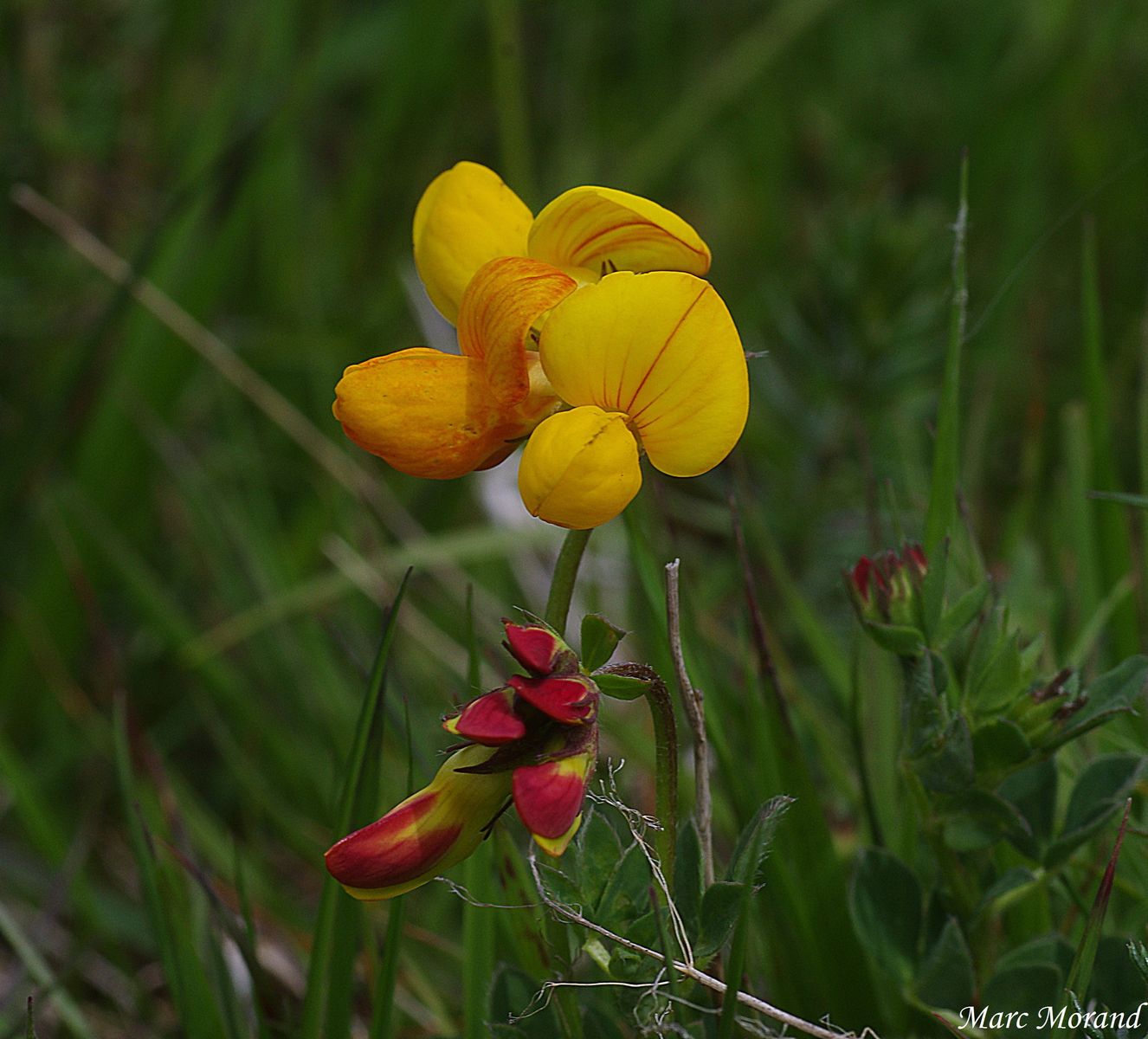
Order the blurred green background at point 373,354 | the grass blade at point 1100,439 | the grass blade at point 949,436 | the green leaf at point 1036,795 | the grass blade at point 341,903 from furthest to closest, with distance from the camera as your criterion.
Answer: the blurred green background at point 373,354, the grass blade at point 1100,439, the grass blade at point 949,436, the green leaf at point 1036,795, the grass blade at point 341,903

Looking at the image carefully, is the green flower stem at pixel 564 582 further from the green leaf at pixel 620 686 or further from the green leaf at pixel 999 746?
the green leaf at pixel 999 746

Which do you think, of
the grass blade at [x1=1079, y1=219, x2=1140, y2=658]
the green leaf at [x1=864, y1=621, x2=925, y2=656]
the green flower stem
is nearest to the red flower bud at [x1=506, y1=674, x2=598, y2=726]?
the green flower stem

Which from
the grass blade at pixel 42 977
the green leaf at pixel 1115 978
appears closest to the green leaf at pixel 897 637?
the green leaf at pixel 1115 978

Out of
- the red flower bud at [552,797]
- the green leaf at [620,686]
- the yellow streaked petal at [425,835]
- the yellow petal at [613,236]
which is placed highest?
the yellow petal at [613,236]

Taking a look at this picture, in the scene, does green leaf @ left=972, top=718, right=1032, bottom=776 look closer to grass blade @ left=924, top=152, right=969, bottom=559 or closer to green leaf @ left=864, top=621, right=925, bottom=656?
green leaf @ left=864, top=621, right=925, bottom=656

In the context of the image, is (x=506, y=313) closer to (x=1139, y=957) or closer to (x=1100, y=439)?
(x=1139, y=957)

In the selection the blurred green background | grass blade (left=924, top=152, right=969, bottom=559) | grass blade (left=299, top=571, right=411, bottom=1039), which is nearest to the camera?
grass blade (left=299, top=571, right=411, bottom=1039)
